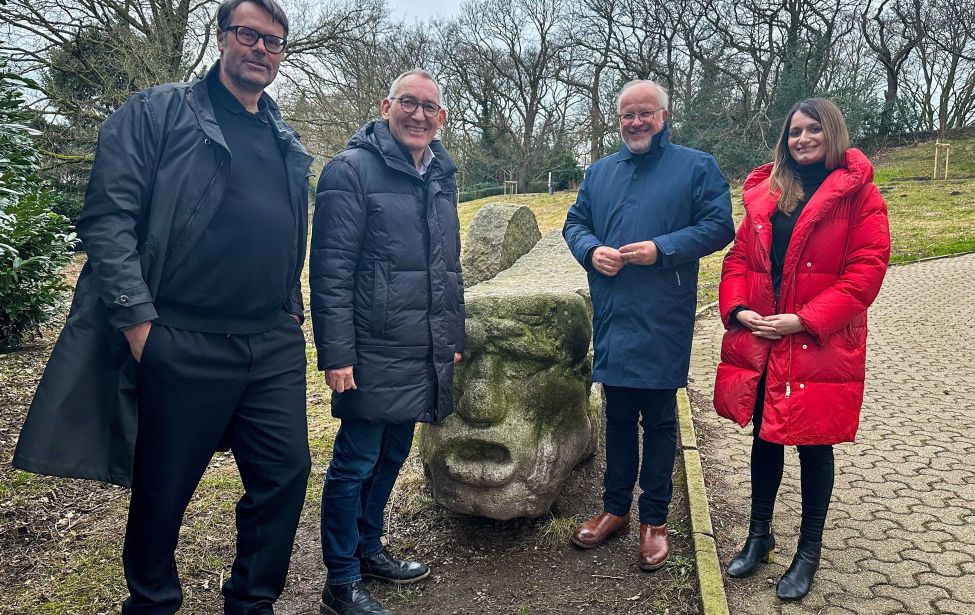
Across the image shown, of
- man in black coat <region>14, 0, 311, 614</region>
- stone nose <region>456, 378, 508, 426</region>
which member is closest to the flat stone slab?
stone nose <region>456, 378, 508, 426</region>

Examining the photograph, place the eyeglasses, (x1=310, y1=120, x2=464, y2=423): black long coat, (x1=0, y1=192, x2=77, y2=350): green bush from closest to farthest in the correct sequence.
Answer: (x1=310, y1=120, x2=464, y2=423): black long coat
the eyeglasses
(x1=0, y1=192, x2=77, y2=350): green bush

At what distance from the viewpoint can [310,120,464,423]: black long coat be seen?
2.68 meters

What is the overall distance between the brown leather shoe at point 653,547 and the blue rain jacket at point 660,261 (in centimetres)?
72

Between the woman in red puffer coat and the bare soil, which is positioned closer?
the woman in red puffer coat

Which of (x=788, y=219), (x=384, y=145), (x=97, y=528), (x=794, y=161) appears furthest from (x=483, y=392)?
(x=97, y=528)

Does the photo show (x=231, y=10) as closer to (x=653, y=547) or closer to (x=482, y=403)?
(x=482, y=403)

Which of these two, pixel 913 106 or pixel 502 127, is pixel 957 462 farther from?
pixel 502 127

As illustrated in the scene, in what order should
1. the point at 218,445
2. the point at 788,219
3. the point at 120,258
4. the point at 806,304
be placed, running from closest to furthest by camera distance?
the point at 120,258, the point at 218,445, the point at 806,304, the point at 788,219

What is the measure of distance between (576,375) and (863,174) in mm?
1558

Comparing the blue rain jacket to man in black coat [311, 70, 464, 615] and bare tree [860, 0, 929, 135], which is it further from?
bare tree [860, 0, 929, 135]

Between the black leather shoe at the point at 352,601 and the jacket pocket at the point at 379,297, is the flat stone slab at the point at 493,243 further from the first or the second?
the black leather shoe at the point at 352,601

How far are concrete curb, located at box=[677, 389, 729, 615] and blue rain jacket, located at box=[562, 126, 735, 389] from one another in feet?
2.67

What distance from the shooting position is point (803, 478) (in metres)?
3.01

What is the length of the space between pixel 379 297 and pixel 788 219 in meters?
1.74
